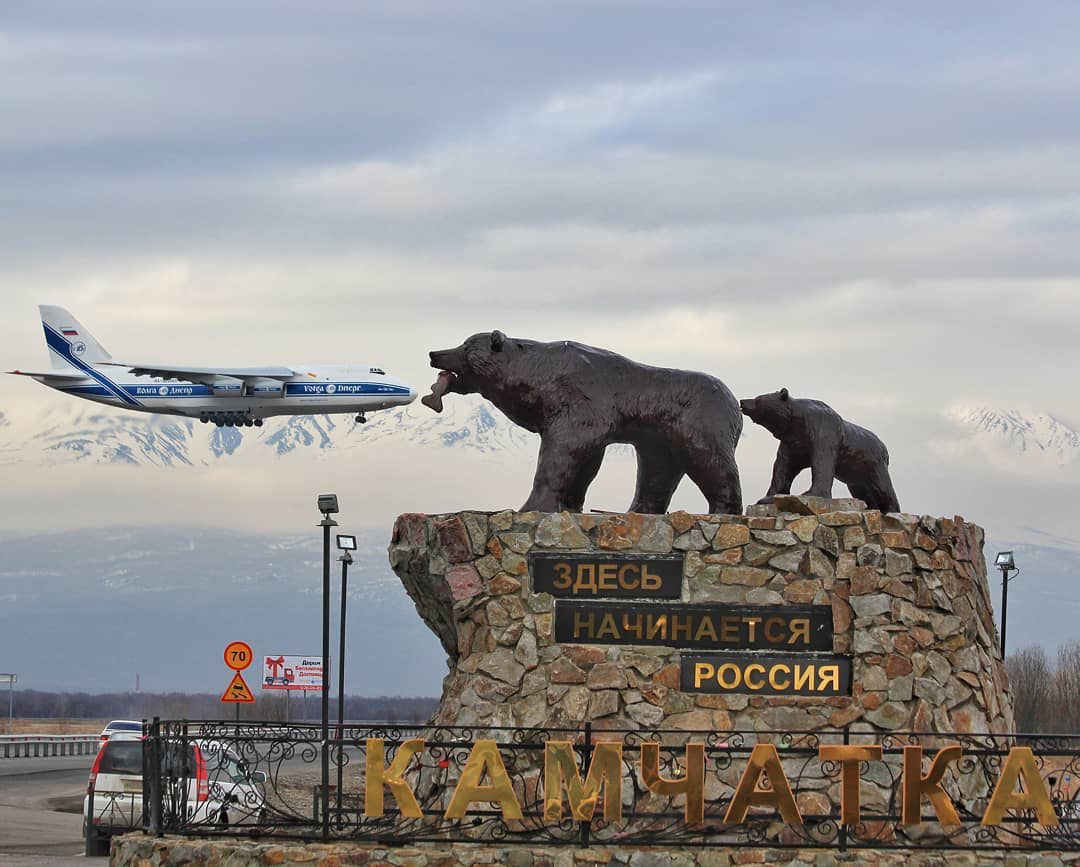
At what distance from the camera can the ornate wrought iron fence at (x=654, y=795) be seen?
12.9m

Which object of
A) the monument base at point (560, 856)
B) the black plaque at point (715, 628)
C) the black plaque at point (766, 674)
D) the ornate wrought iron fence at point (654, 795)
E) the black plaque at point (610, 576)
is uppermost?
the black plaque at point (610, 576)

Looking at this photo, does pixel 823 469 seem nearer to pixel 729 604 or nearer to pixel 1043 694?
pixel 729 604

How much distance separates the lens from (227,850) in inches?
509

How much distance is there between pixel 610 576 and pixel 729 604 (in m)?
1.02

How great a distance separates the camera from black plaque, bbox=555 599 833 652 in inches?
545

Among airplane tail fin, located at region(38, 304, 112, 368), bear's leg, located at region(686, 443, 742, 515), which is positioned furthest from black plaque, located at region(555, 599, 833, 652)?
airplane tail fin, located at region(38, 304, 112, 368)

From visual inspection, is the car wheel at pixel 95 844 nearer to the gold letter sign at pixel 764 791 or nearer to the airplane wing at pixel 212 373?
the gold letter sign at pixel 764 791

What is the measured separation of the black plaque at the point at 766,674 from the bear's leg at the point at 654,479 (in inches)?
87.7

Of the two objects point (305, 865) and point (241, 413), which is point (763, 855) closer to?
point (305, 865)

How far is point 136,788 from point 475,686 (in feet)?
34.0

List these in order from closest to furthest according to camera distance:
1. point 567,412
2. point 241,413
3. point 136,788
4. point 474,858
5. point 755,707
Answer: point 474,858 → point 755,707 → point 567,412 → point 136,788 → point 241,413

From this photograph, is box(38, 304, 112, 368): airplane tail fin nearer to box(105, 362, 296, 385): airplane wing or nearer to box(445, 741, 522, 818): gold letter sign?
box(105, 362, 296, 385): airplane wing

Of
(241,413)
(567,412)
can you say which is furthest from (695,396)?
(241,413)

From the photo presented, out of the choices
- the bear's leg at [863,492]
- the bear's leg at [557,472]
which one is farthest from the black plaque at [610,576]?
the bear's leg at [863,492]
